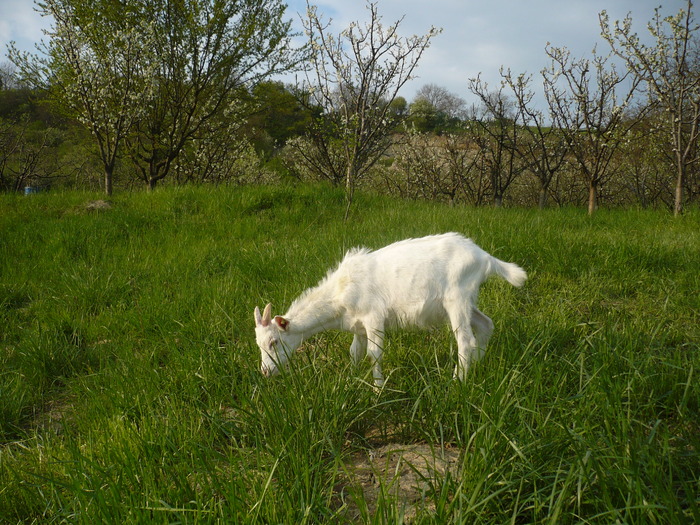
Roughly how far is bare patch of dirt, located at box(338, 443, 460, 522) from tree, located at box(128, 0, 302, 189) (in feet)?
41.9

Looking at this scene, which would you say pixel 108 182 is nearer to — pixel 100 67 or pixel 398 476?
pixel 100 67

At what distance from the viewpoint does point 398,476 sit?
1.86 meters

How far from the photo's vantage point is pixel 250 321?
4.33 meters

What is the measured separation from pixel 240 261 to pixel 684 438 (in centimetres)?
499

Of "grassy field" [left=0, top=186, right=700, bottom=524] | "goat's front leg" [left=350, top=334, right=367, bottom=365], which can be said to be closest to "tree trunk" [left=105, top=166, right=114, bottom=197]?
"grassy field" [left=0, top=186, right=700, bottom=524]

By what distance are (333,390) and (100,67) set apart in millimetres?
12323

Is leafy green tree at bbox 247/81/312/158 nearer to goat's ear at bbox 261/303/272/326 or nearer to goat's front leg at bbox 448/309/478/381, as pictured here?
goat's ear at bbox 261/303/272/326

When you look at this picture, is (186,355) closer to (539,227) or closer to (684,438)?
(684,438)

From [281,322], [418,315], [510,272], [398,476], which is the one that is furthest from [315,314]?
[398,476]

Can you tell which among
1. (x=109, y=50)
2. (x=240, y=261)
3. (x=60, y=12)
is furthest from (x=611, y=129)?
(x=60, y=12)

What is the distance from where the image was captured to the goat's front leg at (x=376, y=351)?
2.92 meters

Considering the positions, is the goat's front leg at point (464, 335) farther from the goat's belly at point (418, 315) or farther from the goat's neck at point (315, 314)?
the goat's neck at point (315, 314)

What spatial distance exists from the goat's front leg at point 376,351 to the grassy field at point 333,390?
0.44ft

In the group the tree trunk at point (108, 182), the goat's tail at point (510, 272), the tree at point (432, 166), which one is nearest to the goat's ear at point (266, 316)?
the goat's tail at point (510, 272)
